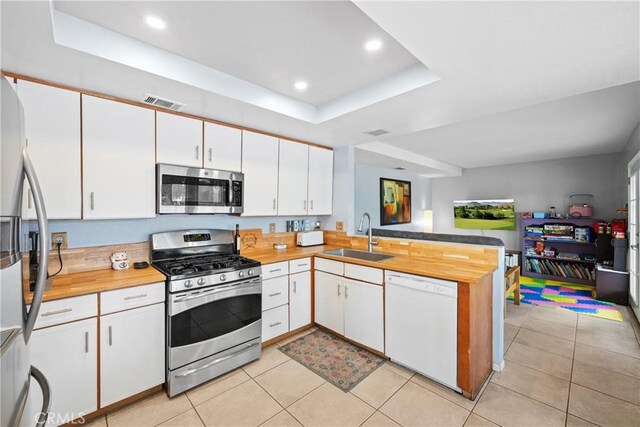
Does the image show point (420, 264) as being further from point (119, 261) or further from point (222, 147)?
point (119, 261)

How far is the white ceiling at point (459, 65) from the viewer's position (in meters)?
1.30

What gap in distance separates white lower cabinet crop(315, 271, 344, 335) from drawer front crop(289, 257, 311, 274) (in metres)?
0.14

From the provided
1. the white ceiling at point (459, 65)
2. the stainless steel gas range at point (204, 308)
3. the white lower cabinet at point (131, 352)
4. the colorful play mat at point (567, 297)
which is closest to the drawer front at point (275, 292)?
the stainless steel gas range at point (204, 308)

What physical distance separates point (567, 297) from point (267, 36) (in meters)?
5.63

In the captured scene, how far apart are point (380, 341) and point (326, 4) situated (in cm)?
260

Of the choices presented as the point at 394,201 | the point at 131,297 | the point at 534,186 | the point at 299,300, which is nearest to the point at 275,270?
the point at 299,300

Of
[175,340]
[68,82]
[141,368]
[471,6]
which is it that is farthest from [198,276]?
[471,6]

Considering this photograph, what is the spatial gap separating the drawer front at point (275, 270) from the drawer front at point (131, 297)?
914 millimetres

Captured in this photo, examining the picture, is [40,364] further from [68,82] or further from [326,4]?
[326,4]

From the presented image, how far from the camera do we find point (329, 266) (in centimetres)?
303

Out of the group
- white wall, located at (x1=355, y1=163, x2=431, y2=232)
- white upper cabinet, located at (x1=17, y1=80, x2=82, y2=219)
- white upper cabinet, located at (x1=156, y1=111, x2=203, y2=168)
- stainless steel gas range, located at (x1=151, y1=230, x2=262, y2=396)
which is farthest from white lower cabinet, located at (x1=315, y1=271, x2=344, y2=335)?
white wall, located at (x1=355, y1=163, x2=431, y2=232)

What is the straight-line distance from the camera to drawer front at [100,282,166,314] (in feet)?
6.20

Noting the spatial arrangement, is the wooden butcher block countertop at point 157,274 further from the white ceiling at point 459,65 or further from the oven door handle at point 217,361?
the white ceiling at point 459,65

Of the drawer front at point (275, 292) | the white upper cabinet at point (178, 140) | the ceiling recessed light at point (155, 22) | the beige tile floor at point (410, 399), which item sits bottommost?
the beige tile floor at point (410, 399)
